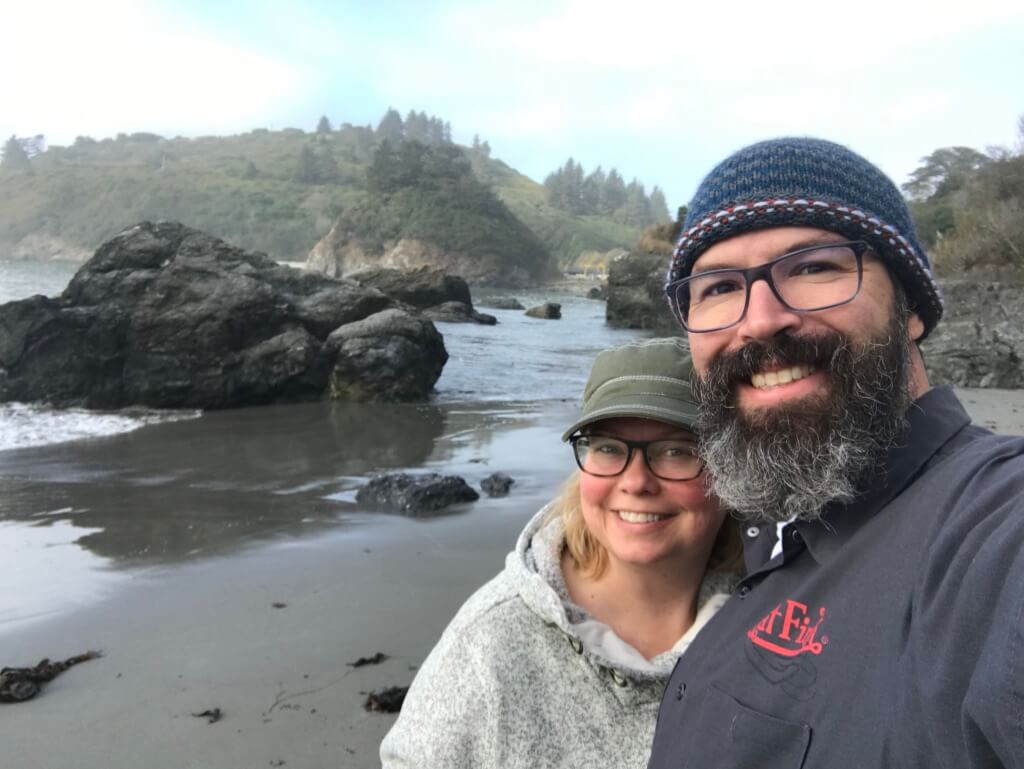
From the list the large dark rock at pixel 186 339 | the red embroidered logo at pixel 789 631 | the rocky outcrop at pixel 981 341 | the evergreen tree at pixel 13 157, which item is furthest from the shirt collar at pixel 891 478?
the evergreen tree at pixel 13 157

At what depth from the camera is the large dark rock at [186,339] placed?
457 inches

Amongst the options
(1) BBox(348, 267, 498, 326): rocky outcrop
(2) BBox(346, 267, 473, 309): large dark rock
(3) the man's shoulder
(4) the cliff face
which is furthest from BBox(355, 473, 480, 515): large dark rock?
(2) BBox(346, 267, 473, 309): large dark rock

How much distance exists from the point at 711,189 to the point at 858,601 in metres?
1.06

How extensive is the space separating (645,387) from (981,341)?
12566mm

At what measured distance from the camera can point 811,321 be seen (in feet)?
5.36

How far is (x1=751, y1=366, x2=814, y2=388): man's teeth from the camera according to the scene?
160 cm

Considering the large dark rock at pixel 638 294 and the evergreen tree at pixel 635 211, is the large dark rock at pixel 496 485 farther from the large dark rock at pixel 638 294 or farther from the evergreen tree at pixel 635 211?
the evergreen tree at pixel 635 211

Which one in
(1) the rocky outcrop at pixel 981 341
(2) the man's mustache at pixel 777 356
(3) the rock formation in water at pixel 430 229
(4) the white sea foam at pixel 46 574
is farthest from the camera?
(3) the rock formation in water at pixel 430 229

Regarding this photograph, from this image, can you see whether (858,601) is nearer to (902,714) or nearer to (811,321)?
(902,714)

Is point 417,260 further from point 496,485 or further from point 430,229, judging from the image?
point 496,485

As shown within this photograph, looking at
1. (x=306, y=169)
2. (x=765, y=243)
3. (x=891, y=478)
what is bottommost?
(x=891, y=478)

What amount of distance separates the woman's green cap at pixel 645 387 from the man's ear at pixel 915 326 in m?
0.52

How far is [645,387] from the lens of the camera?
2010 mm

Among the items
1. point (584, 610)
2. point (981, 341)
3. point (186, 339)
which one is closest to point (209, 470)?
point (186, 339)
